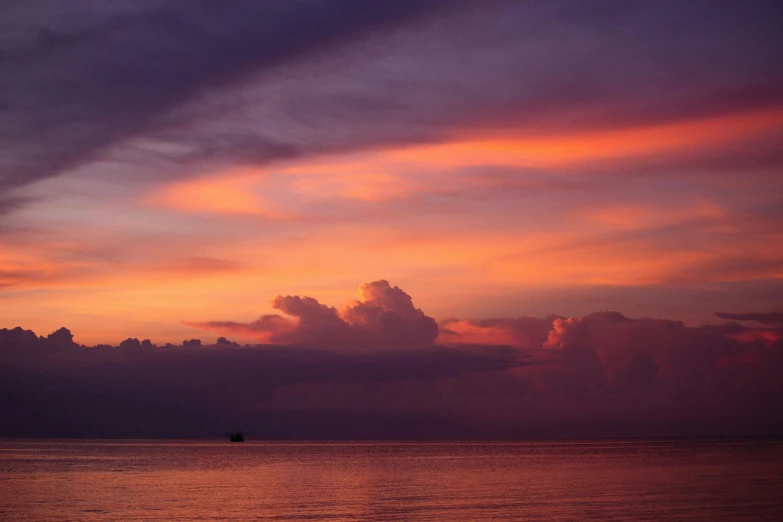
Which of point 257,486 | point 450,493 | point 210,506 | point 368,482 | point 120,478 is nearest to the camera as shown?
point 210,506

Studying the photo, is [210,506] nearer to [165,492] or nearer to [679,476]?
[165,492]

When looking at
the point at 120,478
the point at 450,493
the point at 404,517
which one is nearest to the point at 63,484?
the point at 120,478

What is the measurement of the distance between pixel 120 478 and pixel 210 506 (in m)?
53.6

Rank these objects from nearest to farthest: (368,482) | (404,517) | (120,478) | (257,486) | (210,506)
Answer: (404,517)
(210,506)
(257,486)
(368,482)
(120,478)

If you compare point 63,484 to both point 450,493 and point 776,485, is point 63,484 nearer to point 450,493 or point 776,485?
point 450,493

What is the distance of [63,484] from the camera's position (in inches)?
4572

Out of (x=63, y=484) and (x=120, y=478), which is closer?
(x=63, y=484)

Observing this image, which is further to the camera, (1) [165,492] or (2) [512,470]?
(2) [512,470]

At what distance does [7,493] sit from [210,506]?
3380cm

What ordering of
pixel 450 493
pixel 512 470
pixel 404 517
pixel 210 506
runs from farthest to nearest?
pixel 512 470 < pixel 450 493 < pixel 210 506 < pixel 404 517

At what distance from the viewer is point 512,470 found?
146 m

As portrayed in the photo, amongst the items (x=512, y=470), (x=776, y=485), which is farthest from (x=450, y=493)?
(x=512, y=470)

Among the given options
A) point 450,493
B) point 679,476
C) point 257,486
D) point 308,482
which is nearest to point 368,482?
point 308,482

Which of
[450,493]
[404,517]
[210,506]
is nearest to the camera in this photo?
[404,517]
